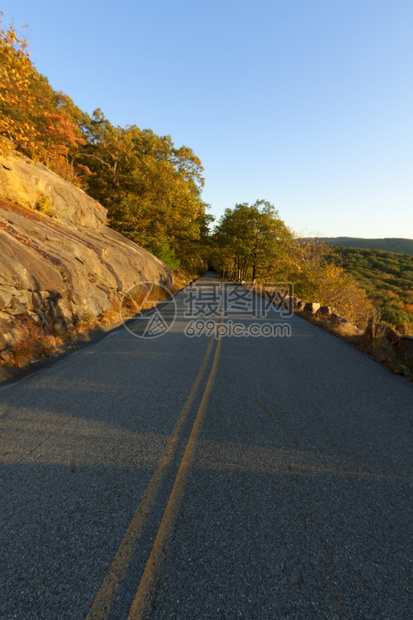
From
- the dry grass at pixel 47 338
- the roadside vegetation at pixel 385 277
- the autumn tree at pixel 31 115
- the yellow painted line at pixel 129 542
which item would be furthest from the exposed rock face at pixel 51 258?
the roadside vegetation at pixel 385 277

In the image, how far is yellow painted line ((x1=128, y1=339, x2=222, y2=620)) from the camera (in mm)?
1699

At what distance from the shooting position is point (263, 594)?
178 cm

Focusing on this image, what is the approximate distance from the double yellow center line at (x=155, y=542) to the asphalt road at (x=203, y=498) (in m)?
0.01

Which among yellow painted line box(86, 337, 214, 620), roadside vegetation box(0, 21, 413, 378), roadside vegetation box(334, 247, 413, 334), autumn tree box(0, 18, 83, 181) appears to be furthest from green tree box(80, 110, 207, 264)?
yellow painted line box(86, 337, 214, 620)

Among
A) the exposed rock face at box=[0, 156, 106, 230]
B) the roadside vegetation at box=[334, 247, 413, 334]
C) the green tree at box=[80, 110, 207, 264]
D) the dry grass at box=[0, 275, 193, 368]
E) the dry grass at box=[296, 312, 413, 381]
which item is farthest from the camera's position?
the roadside vegetation at box=[334, 247, 413, 334]

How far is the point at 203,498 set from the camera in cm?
253

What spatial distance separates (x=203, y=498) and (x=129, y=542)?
2.45ft

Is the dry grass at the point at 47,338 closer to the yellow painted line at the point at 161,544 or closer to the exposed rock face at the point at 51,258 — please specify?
the exposed rock face at the point at 51,258

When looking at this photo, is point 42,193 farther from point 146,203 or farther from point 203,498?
point 203,498

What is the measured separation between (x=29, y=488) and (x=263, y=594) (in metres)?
2.36

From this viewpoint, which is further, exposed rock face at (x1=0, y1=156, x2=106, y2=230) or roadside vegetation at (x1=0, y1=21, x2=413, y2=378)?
exposed rock face at (x1=0, y1=156, x2=106, y2=230)

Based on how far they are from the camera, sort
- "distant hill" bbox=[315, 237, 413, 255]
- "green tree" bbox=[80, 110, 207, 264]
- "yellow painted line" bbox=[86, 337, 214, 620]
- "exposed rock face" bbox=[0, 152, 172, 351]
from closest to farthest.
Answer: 1. "yellow painted line" bbox=[86, 337, 214, 620]
2. "exposed rock face" bbox=[0, 152, 172, 351]
3. "green tree" bbox=[80, 110, 207, 264]
4. "distant hill" bbox=[315, 237, 413, 255]

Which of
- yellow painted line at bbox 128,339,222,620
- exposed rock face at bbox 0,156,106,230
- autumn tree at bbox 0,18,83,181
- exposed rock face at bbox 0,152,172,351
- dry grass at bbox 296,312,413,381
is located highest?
autumn tree at bbox 0,18,83,181

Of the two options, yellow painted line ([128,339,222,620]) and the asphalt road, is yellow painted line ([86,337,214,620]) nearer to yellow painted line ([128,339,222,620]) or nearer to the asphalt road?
the asphalt road
